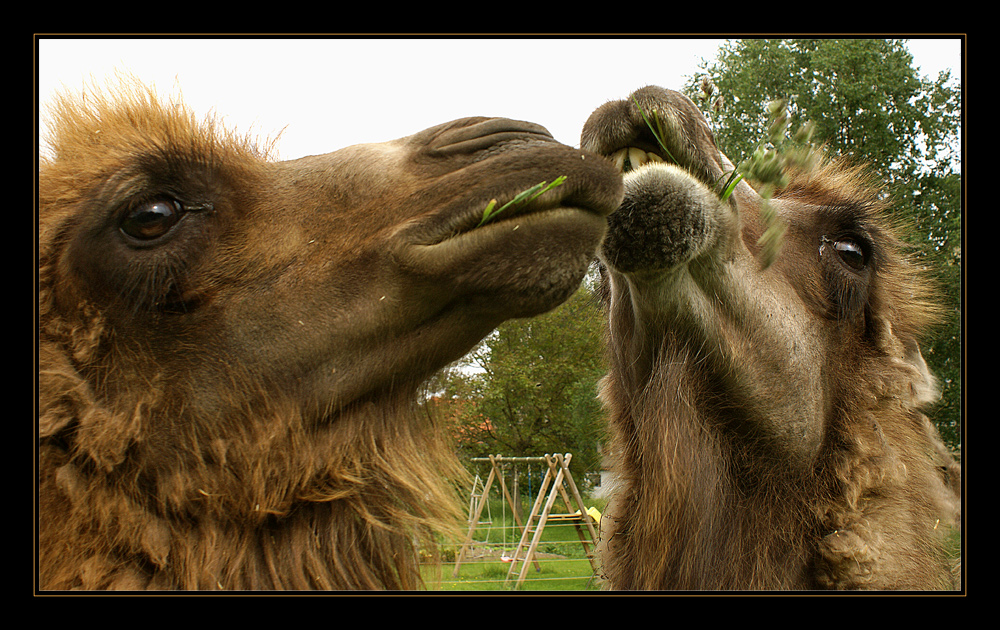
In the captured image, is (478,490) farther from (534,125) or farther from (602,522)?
(534,125)

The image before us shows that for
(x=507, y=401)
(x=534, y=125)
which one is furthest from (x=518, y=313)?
(x=507, y=401)

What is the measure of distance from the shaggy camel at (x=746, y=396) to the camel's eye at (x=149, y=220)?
54.5 inches

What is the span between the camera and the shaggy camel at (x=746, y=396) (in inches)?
101

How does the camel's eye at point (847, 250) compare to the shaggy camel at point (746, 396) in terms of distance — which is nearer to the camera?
the shaggy camel at point (746, 396)

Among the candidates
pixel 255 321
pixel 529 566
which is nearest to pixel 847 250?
pixel 255 321

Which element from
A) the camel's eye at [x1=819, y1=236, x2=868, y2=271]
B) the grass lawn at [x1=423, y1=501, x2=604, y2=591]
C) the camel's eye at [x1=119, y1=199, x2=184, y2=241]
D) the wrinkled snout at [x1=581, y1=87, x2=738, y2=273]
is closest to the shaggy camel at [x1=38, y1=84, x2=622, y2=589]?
the camel's eye at [x1=119, y1=199, x2=184, y2=241]

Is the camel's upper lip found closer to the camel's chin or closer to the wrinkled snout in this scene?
the camel's chin

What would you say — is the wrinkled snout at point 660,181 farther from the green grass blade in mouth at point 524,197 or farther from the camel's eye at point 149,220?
the camel's eye at point 149,220

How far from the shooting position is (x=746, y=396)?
280 centimetres

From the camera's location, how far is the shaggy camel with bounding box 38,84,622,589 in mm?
1939

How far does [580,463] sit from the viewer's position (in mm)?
14914

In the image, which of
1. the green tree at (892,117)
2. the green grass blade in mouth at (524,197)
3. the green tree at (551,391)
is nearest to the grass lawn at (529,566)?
the green tree at (551,391)

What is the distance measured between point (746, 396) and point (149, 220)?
2.15m

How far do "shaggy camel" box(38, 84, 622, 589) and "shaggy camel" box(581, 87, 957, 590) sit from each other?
0.60 m
